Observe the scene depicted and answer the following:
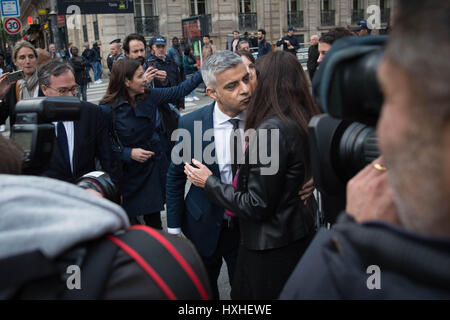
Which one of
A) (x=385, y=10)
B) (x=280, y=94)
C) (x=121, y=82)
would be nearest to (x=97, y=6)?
(x=121, y=82)

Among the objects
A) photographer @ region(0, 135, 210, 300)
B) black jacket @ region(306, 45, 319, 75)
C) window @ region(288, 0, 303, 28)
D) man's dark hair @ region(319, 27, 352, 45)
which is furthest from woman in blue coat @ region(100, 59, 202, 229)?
window @ region(288, 0, 303, 28)

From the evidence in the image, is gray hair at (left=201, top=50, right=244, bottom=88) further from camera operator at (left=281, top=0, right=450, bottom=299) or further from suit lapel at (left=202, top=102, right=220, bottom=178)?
camera operator at (left=281, top=0, right=450, bottom=299)

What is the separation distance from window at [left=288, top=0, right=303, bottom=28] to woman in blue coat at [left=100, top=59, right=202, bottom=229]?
88.9 ft

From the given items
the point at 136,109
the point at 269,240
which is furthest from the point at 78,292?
the point at 136,109

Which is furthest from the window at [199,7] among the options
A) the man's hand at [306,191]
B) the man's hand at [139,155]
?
the man's hand at [306,191]

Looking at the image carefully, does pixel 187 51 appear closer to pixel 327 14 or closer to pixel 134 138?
pixel 134 138

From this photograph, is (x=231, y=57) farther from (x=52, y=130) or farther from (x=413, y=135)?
(x=413, y=135)

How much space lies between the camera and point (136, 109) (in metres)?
3.61

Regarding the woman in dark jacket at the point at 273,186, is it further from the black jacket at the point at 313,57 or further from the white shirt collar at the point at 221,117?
the black jacket at the point at 313,57

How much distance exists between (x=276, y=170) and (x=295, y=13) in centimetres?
2924

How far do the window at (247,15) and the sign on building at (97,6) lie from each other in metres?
12.1

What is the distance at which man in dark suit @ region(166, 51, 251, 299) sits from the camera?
2.51 m

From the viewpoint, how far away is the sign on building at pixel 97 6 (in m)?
12.6

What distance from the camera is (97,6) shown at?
1489cm
